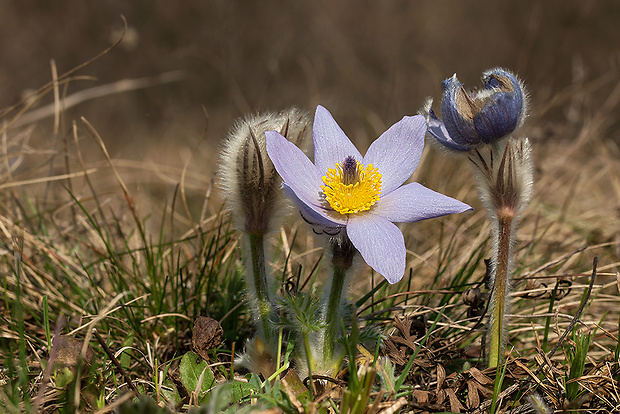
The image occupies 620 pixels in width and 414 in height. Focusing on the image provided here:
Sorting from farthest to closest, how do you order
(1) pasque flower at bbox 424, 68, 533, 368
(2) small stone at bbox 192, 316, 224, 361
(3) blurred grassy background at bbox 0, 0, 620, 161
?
(3) blurred grassy background at bbox 0, 0, 620, 161, (2) small stone at bbox 192, 316, 224, 361, (1) pasque flower at bbox 424, 68, 533, 368

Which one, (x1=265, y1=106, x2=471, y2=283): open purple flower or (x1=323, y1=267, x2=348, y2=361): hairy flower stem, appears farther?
(x1=323, y1=267, x2=348, y2=361): hairy flower stem

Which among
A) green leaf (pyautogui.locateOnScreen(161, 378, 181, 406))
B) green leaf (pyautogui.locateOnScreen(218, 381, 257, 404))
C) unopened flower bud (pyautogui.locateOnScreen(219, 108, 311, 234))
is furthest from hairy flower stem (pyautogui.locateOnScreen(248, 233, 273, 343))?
green leaf (pyautogui.locateOnScreen(161, 378, 181, 406))

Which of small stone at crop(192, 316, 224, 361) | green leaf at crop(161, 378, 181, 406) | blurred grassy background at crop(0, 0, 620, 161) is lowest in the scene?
green leaf at crop(161, 378, 181, 406)

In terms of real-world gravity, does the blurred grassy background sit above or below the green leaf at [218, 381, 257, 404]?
above

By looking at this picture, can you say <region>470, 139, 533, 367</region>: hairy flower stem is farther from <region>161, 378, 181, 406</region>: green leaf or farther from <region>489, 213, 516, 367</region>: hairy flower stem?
<region>161, 378, 181, 406</region>: green leaf

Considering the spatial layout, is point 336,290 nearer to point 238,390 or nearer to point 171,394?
point 238,390

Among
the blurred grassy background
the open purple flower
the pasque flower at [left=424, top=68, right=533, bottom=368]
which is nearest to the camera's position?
the open purple flower

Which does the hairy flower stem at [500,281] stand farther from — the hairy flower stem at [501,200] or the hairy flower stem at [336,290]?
the hairy flower stem at [336,290]
